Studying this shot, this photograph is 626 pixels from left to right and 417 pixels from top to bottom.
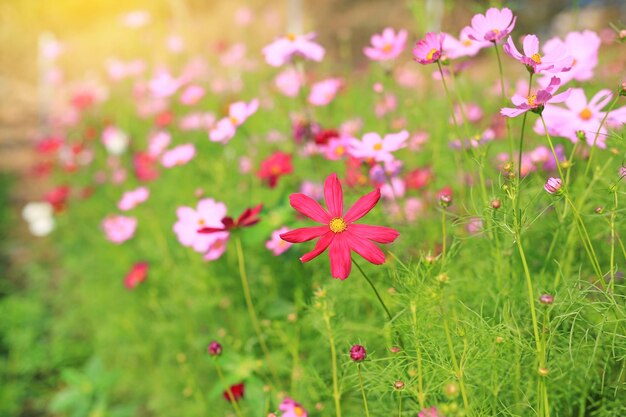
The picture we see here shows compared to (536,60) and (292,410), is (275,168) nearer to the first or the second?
(292,410)

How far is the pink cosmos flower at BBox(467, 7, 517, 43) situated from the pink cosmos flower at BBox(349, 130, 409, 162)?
0.30 meters

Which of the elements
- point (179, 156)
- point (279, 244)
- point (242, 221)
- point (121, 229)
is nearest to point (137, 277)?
point (121, 229)

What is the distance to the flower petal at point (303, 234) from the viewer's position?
691 mm

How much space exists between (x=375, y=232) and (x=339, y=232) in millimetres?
52

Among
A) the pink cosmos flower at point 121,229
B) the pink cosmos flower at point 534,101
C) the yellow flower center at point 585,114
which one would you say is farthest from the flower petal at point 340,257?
the pink cosmos flower at point 121,229

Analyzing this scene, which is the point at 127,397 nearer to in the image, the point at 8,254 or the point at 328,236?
the point at 328,236

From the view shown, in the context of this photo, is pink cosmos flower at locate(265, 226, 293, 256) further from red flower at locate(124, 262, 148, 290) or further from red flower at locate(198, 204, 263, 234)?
red flower at locate(124, 262, 148, 290)

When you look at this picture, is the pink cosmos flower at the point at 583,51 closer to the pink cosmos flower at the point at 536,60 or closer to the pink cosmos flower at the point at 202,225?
the pink cosmos flower at the point at 536,60

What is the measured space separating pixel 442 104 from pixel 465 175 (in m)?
0.85

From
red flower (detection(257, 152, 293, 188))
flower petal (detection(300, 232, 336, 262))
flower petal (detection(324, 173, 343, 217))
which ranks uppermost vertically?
flower petal (detection(324, 173, 343, 217))

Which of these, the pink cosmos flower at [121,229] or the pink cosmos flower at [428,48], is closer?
the pink cosmos flower at [428,48]

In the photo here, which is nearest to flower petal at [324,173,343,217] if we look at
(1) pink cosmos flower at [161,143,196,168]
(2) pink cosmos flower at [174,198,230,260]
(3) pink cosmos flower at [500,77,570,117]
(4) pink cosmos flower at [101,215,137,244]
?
(3) pink cosmos flower at [500,77,570,117]

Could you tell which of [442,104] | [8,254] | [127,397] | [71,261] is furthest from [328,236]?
[8,254]

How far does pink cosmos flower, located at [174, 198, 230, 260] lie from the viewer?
3.95 feet
